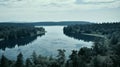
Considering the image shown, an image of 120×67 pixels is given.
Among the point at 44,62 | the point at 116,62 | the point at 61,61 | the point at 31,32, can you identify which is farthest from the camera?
the point at 31,32

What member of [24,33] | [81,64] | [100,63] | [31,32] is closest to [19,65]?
[81,64]

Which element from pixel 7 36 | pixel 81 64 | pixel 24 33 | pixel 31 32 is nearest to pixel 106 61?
pixel 81 64

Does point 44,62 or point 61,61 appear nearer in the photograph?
point 44,62

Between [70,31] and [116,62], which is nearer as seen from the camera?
[116,62]

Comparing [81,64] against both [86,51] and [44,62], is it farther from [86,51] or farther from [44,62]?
[86,51]

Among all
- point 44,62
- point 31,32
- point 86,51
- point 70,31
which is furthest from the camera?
point 70,31

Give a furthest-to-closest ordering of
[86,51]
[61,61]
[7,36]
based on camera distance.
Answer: [7,36], [86,51], [61,61]

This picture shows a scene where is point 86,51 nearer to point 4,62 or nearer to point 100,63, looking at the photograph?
point 100,63

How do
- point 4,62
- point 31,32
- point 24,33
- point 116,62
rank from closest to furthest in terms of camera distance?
point 4,62
point 116,62
point 24,33
point 31,32

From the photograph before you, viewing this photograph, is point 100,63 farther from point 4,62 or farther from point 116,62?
point 4,62
